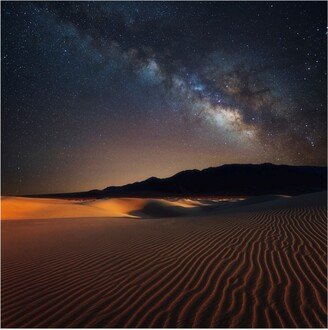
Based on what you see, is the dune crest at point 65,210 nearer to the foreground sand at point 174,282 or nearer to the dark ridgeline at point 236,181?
the foreground sand at point 174,282

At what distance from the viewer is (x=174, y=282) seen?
500 centimetres

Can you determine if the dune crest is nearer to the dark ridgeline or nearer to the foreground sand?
the foreground sand

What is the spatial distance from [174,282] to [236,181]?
121498 mm

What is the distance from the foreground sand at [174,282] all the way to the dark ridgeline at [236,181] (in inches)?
3603

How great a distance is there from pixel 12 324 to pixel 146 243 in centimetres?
528

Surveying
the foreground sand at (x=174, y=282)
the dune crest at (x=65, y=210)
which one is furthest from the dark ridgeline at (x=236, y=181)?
the foreground sand at (x=174, y=282)

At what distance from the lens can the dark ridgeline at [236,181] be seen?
105 metres

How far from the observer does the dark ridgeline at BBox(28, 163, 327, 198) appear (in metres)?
105

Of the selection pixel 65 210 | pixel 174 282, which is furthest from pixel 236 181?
pixel 174 282

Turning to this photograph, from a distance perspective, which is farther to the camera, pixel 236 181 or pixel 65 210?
pixel 236 181

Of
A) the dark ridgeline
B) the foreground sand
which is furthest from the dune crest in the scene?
the dark ridgeline

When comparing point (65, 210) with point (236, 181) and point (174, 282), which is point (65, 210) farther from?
point (236, 181)

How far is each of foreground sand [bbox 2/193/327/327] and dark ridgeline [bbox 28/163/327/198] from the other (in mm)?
91522

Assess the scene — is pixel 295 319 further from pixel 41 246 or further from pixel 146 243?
pixel 41 246
